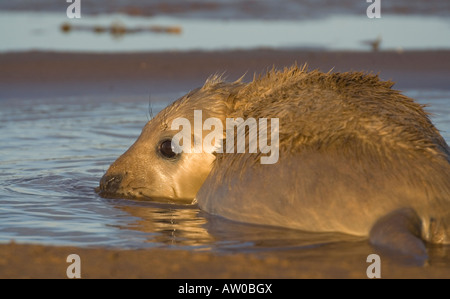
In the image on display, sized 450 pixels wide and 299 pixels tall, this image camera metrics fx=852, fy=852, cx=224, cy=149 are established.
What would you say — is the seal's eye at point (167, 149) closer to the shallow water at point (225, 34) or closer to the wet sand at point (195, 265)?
the wet sand at point (195, 265)

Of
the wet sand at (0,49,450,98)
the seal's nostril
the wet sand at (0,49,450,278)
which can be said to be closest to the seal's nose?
the seal's nostril

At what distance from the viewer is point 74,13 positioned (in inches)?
823

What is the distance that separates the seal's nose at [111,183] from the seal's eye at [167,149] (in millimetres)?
486

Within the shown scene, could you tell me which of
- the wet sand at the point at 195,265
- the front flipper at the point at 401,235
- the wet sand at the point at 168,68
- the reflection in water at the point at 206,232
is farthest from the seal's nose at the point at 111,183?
the wet sand at the point at 168,68

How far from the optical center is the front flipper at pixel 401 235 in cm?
494

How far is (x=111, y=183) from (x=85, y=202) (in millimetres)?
266

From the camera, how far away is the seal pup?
514cm

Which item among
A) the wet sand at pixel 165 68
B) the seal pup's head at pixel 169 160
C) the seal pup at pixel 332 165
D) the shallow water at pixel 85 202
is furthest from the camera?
the wet sand at pixel 165 68

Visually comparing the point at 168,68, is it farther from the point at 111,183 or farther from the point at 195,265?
the point at 195,265

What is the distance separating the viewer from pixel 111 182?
7.12 metres

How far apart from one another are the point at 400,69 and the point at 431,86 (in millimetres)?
1170

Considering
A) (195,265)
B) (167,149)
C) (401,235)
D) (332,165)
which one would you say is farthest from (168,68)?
(401,235)

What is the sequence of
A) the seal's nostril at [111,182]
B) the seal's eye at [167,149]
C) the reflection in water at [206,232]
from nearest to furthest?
the reflection in water at [206,232], the seal's eye at [167,149], the seal's nostril at [111,182]
